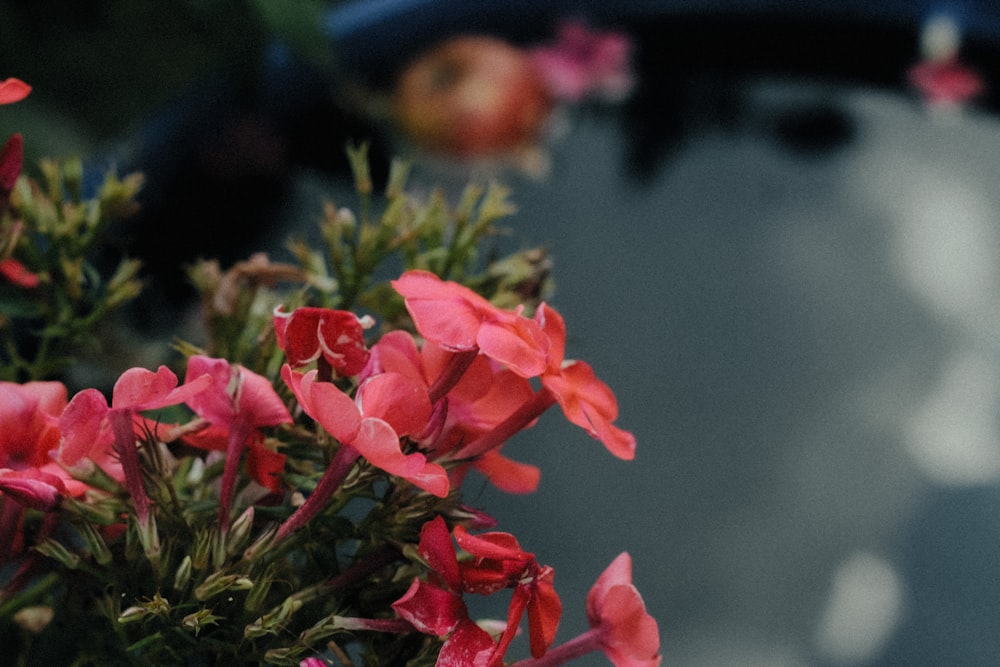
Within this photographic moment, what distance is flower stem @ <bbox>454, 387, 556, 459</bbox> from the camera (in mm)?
231

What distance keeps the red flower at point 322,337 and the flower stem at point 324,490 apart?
0.06 ft

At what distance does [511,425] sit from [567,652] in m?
0.05

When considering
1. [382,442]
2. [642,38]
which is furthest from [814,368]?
[382,442]

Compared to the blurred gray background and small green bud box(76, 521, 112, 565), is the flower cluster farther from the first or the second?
the blurred gray background

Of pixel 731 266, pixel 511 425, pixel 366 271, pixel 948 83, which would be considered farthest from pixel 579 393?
pixel 948 83

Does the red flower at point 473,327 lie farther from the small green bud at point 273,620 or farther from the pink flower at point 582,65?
the pink flower at point 582,65

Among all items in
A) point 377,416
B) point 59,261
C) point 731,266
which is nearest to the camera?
point 377,416

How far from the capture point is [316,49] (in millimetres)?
420

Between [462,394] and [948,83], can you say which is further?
[948,83]

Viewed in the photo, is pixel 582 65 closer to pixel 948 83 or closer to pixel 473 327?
pixel 948 83

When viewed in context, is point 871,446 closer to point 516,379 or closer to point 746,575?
point 746,575

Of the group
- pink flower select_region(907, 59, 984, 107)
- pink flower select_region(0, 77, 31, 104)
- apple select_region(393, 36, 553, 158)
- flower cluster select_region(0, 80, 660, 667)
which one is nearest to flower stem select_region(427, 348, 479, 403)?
flower cluster select_region(0, 80, 660, 667)

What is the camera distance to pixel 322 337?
21 centimetres

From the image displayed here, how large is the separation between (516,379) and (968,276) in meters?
0.41
